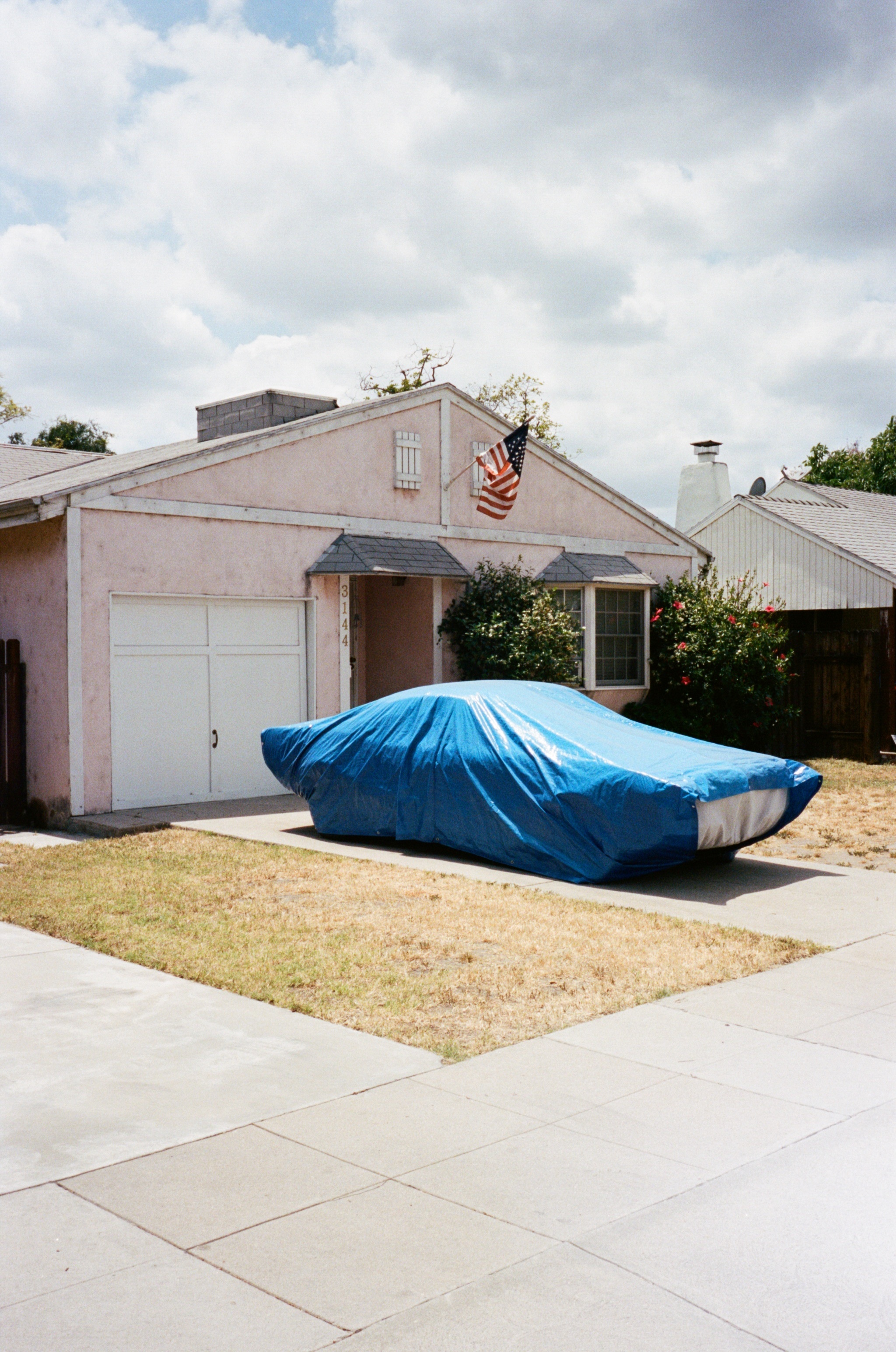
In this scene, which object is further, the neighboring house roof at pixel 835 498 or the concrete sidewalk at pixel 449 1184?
the neighboring house roof at pixel 835 498

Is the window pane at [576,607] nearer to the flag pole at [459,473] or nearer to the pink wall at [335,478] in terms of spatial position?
the flag pole at [459,473]

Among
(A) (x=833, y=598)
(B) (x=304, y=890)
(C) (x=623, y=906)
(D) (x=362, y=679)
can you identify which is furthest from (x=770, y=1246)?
(A) (x=833, y=598)

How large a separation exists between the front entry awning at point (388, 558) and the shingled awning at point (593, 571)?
1.73m

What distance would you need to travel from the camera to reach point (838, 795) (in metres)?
15.4

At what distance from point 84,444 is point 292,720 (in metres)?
29.0

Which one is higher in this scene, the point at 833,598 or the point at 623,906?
the point at 833,598

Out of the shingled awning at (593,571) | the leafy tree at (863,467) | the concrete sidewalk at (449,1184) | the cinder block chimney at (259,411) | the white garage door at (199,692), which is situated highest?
the leafy tree at (863,467)

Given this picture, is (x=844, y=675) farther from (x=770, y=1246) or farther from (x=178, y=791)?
(x=770, y=1246)

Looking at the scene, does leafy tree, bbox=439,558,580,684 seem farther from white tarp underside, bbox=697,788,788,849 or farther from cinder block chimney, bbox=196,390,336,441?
white tarp underside, bbox=697,788,788,849

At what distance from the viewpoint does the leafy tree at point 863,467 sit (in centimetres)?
4516

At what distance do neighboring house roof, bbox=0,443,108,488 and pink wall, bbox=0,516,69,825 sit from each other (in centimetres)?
591

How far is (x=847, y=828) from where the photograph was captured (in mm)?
12609

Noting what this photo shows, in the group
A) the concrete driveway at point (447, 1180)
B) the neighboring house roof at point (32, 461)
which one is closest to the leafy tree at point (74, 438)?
the neighboring house roof at point (32, 461)

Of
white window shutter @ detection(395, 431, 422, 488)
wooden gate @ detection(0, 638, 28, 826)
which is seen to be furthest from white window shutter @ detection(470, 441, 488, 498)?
wooden gate @ detection(0, 638, 28, 826)
